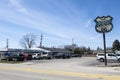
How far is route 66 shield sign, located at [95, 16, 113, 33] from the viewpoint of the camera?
4269 cm

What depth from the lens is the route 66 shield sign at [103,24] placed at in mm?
42688

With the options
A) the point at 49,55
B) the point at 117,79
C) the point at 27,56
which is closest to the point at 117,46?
the point at 49,55

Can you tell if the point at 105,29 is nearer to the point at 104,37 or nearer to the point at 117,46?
the point at 104,37

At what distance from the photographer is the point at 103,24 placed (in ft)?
143

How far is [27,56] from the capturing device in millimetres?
64750

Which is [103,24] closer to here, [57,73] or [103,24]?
[103,24]

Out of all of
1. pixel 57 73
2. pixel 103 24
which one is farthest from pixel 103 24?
pixel 57 73

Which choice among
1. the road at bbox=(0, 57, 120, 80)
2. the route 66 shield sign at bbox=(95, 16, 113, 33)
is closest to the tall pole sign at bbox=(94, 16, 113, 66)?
the route 66 shield sign at bbox=(95, 16, 113, 33)

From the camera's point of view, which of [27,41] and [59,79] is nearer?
[59,79]

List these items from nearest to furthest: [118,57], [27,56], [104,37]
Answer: [104,37] → [118,57] → [27,56]

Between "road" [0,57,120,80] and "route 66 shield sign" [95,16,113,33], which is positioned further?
"route 66 shield sign" [95,16,113,33]

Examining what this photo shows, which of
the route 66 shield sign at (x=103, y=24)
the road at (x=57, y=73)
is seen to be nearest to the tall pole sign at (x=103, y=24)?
the route 66 shield sign at (x=103, y=24)

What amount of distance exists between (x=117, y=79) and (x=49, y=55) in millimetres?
58739

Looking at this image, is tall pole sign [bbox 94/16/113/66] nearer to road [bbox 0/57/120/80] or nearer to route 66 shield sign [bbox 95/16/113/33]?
route 66 shield sign [bbox 95/16/113/33]
